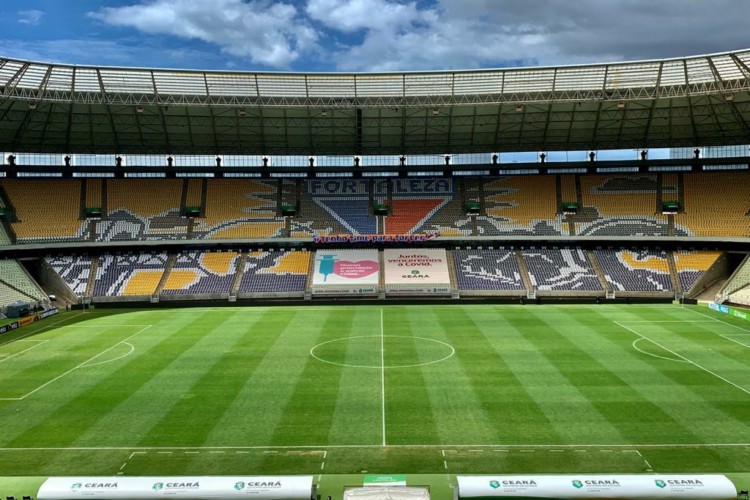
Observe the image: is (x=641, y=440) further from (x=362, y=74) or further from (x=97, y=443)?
(x=362, y=74)

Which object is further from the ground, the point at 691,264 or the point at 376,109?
the point at 376,109

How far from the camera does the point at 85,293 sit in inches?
2133

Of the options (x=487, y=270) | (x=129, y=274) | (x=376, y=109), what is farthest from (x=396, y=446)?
(x=129, y=274)

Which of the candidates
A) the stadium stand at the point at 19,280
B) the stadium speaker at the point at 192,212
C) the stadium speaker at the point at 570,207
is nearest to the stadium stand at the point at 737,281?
the stadium speaker at the point at 570,207

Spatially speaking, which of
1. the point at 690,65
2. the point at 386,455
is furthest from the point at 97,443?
the point at 690,65

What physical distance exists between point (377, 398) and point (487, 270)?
34.4 metres

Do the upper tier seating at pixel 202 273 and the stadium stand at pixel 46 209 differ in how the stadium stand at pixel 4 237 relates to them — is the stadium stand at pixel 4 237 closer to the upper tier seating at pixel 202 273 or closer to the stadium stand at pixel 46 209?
the stadium stand at pixel 46 209

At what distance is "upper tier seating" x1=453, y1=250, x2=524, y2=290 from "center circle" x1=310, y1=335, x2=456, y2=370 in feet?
64.5

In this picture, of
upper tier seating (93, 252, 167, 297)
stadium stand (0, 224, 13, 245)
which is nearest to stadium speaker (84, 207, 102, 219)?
upper tier seating (93, 252, 167, 297)

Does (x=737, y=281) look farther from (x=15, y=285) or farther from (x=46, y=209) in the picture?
(x=46, y=209)

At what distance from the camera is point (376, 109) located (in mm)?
57062

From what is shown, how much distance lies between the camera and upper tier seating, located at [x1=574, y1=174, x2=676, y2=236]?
6056 cm

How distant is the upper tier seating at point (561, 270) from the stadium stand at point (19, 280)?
41.6 m

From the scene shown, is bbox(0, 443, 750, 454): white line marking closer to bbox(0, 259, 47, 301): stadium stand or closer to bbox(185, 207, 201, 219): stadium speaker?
A: bbox(0, 259, 47, 301): stadium stand
